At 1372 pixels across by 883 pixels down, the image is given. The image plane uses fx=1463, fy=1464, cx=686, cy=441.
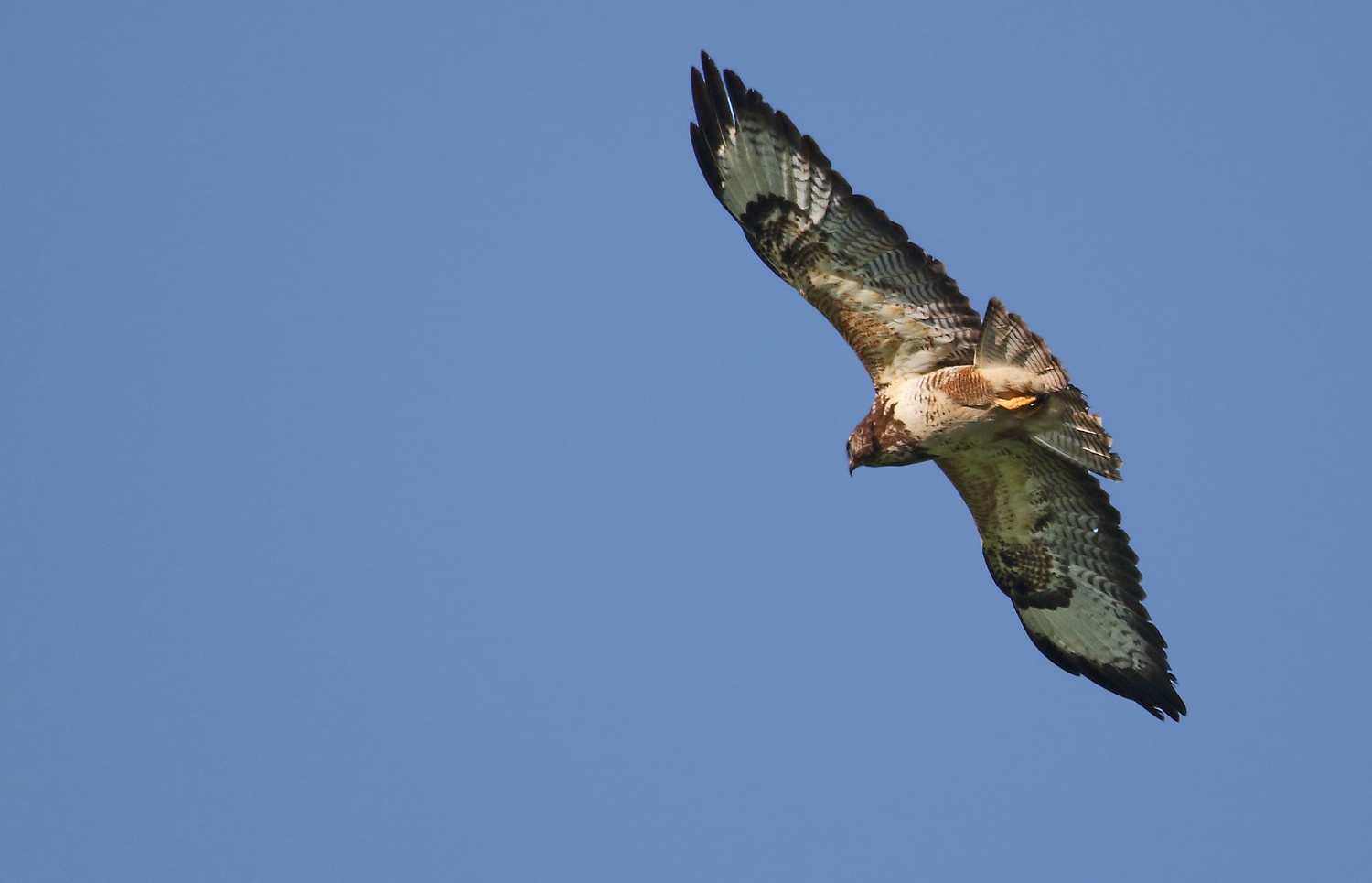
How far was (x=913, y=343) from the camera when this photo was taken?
8.11 metres

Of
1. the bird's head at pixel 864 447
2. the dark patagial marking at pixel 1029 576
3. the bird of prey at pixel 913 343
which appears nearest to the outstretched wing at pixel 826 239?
the bird of prey at pixel 913 343

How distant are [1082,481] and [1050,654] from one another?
50.4 inches

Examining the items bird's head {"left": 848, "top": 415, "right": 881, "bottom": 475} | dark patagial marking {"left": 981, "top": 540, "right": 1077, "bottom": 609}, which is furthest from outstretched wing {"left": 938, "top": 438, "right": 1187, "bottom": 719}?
bird's head {"left": 848, "top": 415, "right": 881, "bottom": 475}

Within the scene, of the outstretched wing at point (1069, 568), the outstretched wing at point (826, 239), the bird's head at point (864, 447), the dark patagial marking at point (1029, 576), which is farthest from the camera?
the dark patagial marking at point (1029, 576)

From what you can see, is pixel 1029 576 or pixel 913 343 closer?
pixel 913 343

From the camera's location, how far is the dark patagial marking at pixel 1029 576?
8.89m

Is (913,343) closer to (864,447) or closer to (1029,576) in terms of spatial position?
(864,447)

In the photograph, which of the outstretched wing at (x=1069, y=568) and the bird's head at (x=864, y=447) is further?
the outstretched wing at (x=1069, y=568)

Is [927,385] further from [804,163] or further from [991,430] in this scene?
[804,163]

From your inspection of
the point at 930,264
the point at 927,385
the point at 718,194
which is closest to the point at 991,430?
the point at 927,385

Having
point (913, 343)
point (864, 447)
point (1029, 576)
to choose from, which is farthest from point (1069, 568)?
point (913, 343)

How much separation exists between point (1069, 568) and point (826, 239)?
8.49ft

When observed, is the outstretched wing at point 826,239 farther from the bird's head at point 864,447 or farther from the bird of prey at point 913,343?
the bird's head at point 864,447

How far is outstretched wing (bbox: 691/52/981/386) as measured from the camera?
793 cm
